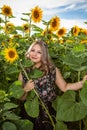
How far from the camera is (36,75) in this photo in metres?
2.80

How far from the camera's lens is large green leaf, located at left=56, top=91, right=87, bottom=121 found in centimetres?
253

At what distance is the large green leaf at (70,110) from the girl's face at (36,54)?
533mm

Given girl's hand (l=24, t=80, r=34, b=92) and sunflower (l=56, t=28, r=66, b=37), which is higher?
sunflower (l=56, t=28, r=66, b=37)

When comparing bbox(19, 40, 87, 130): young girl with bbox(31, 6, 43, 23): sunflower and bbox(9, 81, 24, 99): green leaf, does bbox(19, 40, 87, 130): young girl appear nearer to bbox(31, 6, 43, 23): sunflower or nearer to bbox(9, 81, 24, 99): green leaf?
bbox(9, 81, 24, 99): green leaf

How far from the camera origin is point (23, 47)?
3.68m

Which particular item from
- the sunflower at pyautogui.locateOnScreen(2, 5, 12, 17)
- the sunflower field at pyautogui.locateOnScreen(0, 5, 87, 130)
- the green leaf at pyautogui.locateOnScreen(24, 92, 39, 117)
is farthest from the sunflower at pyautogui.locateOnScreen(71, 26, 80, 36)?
the green leaf at pyautogui.locateOnScreen(24, 92, 39, 117)

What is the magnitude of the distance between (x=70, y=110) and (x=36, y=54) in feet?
2.28

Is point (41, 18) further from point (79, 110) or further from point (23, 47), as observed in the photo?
point (79, 110)

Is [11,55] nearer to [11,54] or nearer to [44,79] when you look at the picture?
[11,54]

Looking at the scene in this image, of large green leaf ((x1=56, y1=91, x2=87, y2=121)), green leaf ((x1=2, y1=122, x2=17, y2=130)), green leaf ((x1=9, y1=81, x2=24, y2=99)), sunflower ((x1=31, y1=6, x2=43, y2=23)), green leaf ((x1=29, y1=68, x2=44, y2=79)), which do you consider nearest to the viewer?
green leaf ((x1=2, y1=122, x2=17, y2=130))

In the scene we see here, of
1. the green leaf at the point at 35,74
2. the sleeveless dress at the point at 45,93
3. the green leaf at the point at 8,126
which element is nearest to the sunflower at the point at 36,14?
the sleeveless dress at the point at 45,93

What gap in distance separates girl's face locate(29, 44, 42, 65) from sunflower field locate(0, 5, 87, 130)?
9 cm

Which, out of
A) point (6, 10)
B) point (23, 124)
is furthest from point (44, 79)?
point (6, 10)

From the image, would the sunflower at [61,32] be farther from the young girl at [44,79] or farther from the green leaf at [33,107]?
the green leaf at [33,107]
